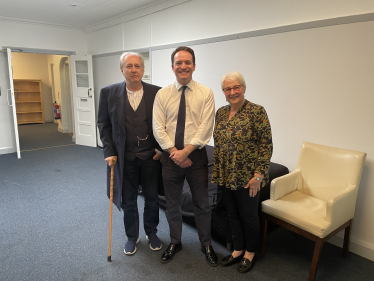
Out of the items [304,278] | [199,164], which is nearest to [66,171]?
[199,164]

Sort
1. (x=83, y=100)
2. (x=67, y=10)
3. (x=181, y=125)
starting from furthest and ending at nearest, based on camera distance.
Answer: (x=83, y=100) < (x=67, y=10) < (x=181, y=125)

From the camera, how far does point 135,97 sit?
204 centimetres

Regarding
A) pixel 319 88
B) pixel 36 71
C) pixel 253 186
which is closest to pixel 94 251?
pixel 253 186

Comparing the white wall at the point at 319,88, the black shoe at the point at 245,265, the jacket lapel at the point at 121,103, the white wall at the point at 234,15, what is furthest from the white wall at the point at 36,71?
the black shoe at the point at 245,265

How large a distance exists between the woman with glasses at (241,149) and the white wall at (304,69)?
1.02 m

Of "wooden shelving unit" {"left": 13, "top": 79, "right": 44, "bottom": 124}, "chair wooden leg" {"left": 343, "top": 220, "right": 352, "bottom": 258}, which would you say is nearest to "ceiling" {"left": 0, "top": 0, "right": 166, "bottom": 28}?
"chair wooden leg" {"left": 343, "top": 220, "right": 352, "bottom": 258}

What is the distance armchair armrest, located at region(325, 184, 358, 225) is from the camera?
1.91m

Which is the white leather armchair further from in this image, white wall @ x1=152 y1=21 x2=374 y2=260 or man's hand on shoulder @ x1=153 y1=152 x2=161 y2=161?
man's hand on shoulder @ x1=153 y1=152 x2=161 y2=161

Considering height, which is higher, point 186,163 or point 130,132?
point 130,132

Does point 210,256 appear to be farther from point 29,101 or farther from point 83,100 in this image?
point 29,101

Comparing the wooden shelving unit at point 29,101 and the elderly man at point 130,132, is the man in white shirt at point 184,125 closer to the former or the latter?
the elderly man at point 130,132

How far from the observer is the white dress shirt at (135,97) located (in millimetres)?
2025

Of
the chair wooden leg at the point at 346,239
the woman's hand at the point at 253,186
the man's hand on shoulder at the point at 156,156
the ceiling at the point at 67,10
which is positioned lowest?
the chair wooden leg at the point at 346,239

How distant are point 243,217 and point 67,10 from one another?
4.59 metres
